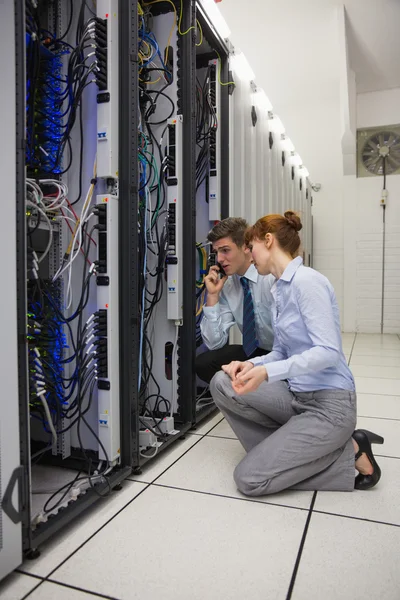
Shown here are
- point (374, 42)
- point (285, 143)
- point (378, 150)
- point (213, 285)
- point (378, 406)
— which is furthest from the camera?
point (378, 150)

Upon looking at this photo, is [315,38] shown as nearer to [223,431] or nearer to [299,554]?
[223,431]

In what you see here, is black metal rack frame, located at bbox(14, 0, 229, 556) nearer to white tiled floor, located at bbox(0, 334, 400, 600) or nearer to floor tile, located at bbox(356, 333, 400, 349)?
white tiled floor, located at bbox(0, 334, 400, 600)

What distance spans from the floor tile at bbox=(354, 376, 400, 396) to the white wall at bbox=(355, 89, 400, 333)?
11.3 feet

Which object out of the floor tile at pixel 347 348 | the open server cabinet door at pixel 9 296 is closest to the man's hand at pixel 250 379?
the open server cabinet door at pixel 9 296

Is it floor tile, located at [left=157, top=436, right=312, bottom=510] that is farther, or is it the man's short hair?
the man's short hair

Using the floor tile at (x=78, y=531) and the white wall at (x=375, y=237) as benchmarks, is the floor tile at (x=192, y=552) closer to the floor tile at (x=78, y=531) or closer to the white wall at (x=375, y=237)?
the floor tile at (x=78, y=531)

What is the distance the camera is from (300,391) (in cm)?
201

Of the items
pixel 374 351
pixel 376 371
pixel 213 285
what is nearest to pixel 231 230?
pixel 213 285

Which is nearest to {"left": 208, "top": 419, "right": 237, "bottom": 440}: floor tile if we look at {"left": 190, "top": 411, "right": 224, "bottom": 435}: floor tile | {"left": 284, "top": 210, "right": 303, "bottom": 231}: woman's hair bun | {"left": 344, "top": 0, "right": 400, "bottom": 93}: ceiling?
{"left": 190, "top": 411, "right": 224, "bottom": 435}: floor tile

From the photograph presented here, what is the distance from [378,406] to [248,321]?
129cm

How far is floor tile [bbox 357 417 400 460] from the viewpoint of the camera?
2.39 meters

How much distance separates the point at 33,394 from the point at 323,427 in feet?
4.15

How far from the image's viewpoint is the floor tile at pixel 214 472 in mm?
1883

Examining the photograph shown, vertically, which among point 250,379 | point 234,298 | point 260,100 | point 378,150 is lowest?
point 250,379
